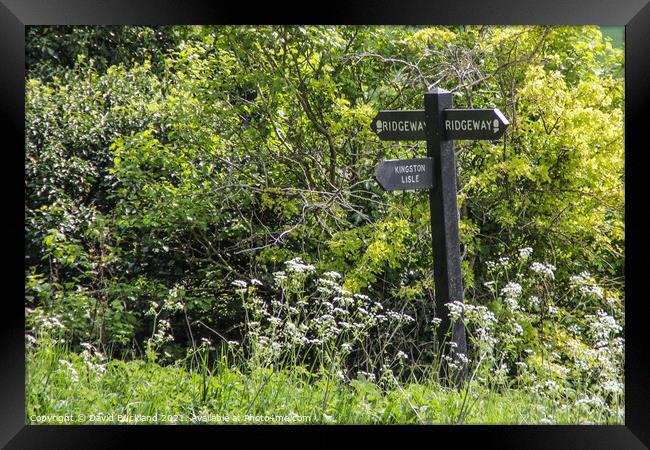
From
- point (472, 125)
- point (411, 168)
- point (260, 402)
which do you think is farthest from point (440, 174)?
point (260, 402)

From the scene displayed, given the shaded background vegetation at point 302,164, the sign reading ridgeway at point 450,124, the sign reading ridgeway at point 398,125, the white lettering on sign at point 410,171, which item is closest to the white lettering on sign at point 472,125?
the sign reading ridgeway at point 450,124

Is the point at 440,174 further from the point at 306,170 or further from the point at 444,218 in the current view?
the point at 306,170

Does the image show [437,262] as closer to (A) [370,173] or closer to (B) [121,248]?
(A) [370,173]

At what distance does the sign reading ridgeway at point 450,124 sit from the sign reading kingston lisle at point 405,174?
16cm

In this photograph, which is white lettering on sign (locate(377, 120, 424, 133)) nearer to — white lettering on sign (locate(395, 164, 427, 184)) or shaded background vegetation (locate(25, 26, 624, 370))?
white lettering on sign (locate(395, 164, 427, 184))

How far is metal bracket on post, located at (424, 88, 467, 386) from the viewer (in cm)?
464

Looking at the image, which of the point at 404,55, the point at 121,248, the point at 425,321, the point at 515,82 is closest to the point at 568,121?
the point at 515,82

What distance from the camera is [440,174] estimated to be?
466cm

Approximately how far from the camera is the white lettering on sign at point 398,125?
4629 mm

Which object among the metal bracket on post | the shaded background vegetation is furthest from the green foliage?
the metal bracket on post

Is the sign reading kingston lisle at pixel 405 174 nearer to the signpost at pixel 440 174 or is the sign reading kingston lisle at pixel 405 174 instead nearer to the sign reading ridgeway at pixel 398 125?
the signpost at pixel 440 174

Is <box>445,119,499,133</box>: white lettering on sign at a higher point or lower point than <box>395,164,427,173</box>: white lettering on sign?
higher

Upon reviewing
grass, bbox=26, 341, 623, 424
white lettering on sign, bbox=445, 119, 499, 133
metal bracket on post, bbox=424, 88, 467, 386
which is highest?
white lettering on sign, bbox=445, 119, 499, 133
